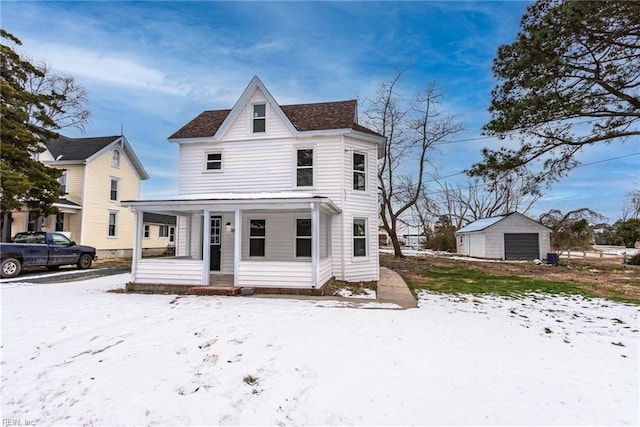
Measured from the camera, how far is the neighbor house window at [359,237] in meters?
12.6

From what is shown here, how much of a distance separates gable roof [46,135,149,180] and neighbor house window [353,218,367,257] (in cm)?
1850

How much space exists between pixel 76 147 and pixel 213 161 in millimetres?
16060

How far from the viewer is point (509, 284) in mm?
12367

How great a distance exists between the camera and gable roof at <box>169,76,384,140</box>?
1247 cm

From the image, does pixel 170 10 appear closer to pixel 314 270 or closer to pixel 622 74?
pixel 314 270

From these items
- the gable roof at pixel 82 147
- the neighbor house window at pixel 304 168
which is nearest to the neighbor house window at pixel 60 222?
the gable roof at pixel 82 147

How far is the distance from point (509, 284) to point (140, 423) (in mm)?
12805

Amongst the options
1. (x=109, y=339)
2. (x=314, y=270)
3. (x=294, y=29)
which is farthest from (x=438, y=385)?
(x=294, y=29)

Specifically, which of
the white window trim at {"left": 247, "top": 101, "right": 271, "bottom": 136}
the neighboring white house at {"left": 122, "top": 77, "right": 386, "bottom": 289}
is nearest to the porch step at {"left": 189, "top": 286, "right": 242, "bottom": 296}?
the neighboring white house at {"left": 122, "top": 77, "right": 386, "bottom": 289}

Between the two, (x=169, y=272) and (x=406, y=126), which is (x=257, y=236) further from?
(x=406, y=126)

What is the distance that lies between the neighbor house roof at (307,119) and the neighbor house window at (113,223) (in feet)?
43.7

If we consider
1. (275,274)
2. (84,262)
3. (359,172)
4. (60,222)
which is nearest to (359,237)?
(359,172)

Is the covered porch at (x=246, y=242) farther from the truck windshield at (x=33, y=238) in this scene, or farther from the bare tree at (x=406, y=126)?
the bare tree at (x=406, y=126)

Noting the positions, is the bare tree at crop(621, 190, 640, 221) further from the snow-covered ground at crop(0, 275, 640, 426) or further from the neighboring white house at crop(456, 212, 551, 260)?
the snow-covered ground at crop(0, 275, 640, 426)
